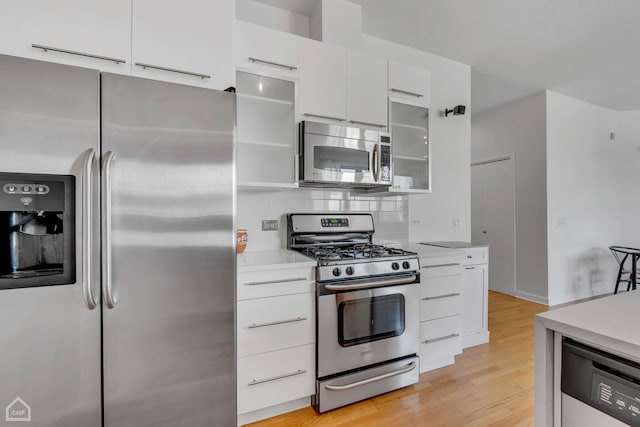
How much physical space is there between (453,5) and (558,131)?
113 inches

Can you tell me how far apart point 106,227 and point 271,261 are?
2.99 ft

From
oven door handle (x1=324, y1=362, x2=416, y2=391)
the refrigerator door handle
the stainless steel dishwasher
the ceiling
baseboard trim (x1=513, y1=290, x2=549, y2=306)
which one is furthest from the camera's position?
baseboard trim (x1=513, y1=290, x2=549, y2=306)

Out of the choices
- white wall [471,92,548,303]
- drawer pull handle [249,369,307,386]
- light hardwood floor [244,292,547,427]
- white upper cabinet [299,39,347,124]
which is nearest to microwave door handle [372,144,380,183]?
white upper cabinet [299,39,347,124]

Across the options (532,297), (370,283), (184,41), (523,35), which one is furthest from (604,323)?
(532,297)

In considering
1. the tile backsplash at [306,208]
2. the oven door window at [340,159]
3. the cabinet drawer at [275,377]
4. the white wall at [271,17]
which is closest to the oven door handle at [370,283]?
the cabinet drawer at [275,377]

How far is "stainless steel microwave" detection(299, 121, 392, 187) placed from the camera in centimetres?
215

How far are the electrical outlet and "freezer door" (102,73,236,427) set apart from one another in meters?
0.94

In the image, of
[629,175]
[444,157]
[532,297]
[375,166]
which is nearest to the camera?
[375,166]

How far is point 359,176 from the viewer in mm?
2326

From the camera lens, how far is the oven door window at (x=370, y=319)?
1953mm

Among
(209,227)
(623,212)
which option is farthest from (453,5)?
(623,212)

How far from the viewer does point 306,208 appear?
2559mm

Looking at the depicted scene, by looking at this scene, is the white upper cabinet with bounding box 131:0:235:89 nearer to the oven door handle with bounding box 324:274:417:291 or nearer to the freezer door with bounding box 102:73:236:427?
the freezer door with bounding box 102:73:236:427

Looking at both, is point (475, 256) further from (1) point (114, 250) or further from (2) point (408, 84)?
(1) point (114, 250)
